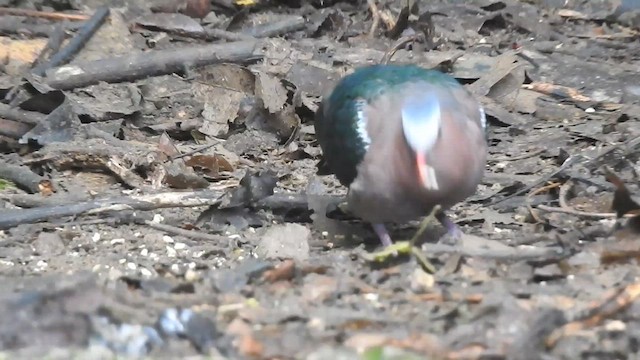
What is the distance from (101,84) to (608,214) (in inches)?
140

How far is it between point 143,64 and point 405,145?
3.32 metres

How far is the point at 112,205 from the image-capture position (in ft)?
14.5

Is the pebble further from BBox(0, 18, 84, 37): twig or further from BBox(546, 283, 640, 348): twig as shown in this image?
BBox(0, 18, 84, 37): twig

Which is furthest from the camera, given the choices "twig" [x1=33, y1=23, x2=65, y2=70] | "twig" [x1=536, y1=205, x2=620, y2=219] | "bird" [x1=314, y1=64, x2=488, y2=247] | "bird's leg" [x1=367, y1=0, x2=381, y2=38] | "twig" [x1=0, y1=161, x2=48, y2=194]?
"bird's leg" [x1=367, y1=0, x2=381, y2=38]

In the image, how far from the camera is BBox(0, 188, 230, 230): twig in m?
4.38

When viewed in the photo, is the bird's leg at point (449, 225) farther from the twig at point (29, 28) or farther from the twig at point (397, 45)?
the twig at point (29, 28)

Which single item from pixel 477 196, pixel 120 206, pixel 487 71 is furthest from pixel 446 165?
pixel 487 71

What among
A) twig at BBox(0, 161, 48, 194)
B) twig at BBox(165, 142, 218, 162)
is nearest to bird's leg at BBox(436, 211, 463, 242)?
twig at BBox(165, 142, 218, 162)

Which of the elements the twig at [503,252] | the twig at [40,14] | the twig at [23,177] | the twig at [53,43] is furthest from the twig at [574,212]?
the twig at [40,14]

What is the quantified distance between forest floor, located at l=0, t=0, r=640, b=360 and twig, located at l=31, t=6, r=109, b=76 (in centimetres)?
4

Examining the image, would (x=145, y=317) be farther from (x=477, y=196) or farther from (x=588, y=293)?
(x=477, y=196)

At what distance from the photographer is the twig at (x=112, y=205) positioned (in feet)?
14.4

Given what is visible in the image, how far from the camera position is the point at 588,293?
3.01m

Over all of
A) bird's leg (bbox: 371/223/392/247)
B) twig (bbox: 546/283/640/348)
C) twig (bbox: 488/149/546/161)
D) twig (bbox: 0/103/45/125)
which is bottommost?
twig (bbox: 488/149/546/161)
